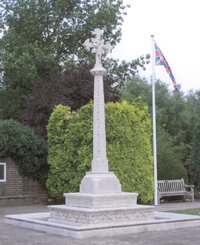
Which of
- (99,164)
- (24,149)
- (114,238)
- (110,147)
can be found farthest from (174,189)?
(114,238)

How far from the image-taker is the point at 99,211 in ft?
46.8

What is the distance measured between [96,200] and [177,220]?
8.31 ft

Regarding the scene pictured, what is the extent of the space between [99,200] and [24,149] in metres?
10.2

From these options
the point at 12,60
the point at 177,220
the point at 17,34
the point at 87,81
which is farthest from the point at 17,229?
the point at 17,34

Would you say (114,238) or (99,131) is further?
(99,131)

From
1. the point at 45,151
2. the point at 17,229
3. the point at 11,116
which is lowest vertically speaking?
the point at 17,229

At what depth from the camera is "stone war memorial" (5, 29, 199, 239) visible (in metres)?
14.0

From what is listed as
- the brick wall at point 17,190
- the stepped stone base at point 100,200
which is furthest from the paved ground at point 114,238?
the brick wall at point 17,190

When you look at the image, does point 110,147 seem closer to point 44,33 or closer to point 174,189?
point 174,189

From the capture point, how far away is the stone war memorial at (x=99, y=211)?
1401cm

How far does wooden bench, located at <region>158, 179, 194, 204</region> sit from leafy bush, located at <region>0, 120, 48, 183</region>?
5687 mm

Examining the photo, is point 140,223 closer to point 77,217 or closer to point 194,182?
point 77,217

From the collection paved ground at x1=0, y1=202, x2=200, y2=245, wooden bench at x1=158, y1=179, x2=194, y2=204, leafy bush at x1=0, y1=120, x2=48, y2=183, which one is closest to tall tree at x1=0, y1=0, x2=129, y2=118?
leafy bush at x1=0, y1=120, x2=48, y2=183

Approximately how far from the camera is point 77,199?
50.8 ft
